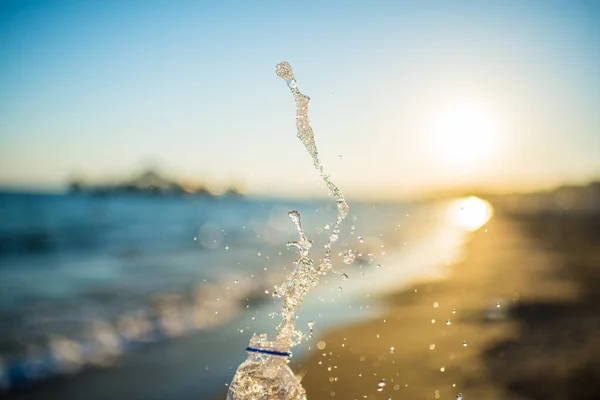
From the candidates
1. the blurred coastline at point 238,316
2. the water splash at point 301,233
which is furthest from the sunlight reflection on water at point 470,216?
the water splash at point 301,233

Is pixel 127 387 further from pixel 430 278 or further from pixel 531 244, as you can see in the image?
pixel 531 244

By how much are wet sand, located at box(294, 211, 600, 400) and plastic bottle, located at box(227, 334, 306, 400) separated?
2.01 m

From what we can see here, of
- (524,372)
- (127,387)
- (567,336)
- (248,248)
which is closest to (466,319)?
(567,336)

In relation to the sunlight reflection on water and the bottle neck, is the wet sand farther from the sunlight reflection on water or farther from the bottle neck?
the sunlight reflection on water

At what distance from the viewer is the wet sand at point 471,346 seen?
540cm

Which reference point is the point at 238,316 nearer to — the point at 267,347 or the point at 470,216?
the point at 267,347

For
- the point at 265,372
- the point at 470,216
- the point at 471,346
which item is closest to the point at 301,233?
the point at 265,372

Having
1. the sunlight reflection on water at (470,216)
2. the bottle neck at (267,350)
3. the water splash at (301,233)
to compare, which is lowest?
the bottle neck at (267,350)

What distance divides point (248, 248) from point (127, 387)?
16.0 meters

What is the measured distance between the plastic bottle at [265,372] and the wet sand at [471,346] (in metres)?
2.01

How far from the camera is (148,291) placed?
11.8 meters

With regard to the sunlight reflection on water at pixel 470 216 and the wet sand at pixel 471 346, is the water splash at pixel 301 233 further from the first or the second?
the sunlight reflection on water at pixel 470 216

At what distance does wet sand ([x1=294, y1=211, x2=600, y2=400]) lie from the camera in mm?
5402

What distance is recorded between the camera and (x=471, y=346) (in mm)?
6715
